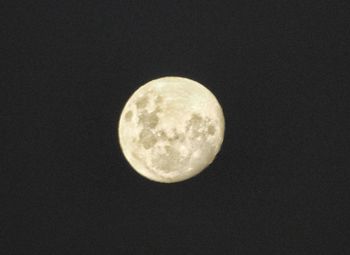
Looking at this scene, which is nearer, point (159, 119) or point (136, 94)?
point (159, 119)

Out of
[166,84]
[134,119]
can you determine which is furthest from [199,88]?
[134,119]

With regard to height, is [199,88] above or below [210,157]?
above

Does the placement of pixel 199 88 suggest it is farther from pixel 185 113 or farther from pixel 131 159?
pixel 131 159

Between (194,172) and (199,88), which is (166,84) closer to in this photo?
(199,88)

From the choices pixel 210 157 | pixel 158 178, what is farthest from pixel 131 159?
pixel 210 157

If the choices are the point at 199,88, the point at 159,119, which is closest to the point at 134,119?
the point at 159,119

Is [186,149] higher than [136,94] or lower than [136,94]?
lower

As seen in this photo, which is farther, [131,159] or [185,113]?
[131,159]
